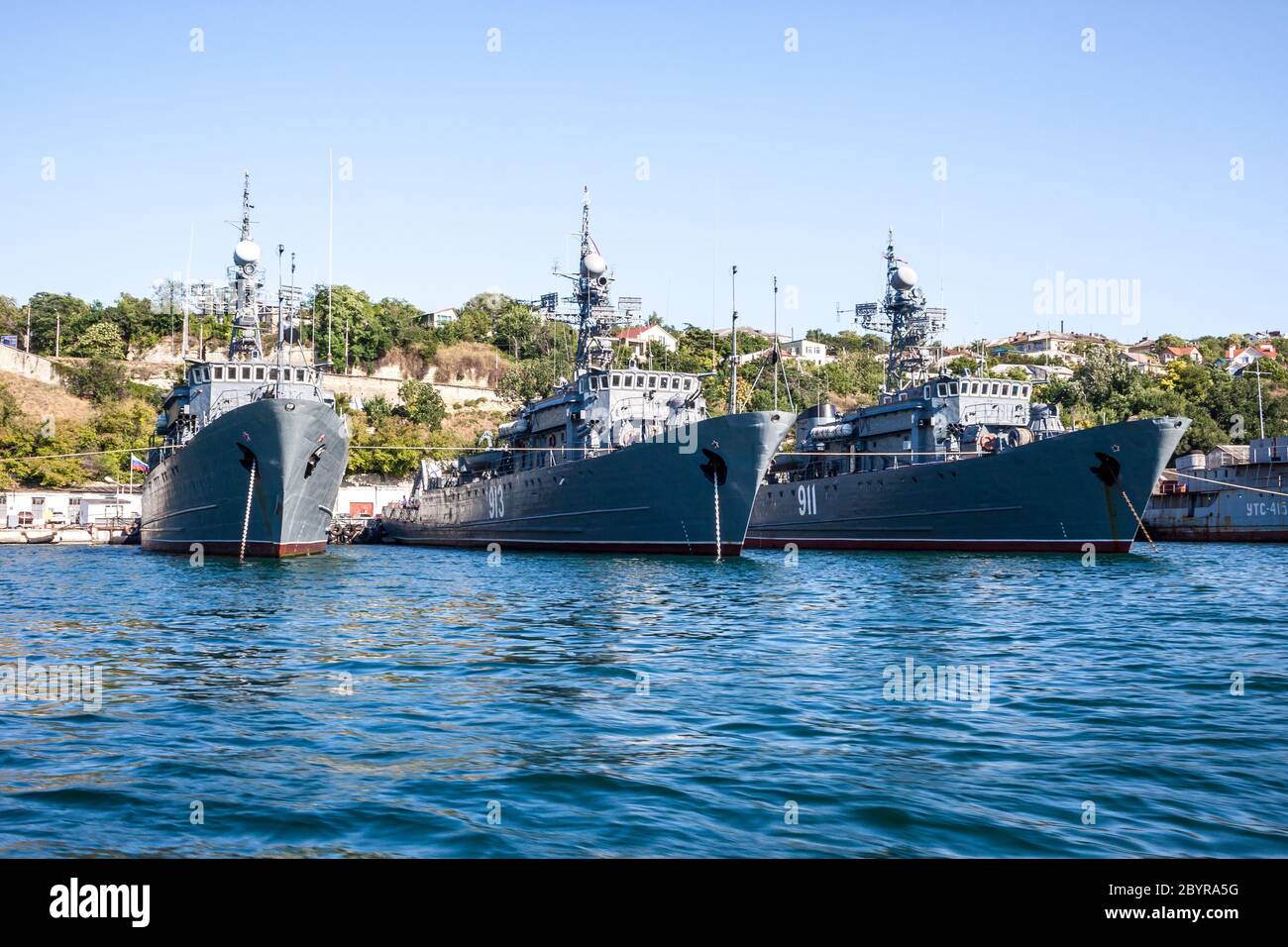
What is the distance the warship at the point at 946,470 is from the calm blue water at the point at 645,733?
19851mm

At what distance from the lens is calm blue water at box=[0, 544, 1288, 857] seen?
746 cm

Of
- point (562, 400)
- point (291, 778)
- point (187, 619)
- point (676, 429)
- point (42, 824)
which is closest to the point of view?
point (42, 824)

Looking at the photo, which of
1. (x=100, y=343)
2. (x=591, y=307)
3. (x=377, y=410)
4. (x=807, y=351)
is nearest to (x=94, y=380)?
(x=100, y=343)

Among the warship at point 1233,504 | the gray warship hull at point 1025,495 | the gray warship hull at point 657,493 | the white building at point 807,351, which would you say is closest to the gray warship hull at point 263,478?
the gray warship hull at point 657,493

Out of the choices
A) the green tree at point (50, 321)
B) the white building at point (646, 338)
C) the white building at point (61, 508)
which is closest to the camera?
the white building at point (61, 508)

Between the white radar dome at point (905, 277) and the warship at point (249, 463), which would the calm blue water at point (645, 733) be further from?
the white radar dome at point (905, 277)

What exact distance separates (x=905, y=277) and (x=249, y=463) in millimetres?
37352

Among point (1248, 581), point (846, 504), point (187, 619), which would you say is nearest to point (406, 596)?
point (187, 619)

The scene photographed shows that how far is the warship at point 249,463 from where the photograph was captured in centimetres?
3662

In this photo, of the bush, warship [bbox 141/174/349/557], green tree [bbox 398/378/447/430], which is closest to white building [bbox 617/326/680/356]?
green tree [bbox 398/378/447/430]

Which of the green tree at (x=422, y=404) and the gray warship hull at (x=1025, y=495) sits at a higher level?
the green tree at (x=422, y=404)

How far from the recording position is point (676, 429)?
39062 millimetres
